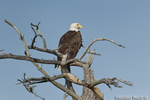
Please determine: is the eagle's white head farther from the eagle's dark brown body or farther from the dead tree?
the dead tree

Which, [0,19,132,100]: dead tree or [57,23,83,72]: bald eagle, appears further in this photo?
[57,23,83,72]: bald eagle

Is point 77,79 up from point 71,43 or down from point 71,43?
down

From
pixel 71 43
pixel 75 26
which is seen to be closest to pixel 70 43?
pixel 71 43

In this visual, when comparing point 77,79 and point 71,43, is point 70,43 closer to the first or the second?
point 71,43

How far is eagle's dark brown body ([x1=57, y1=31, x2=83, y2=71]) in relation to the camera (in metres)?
11.4

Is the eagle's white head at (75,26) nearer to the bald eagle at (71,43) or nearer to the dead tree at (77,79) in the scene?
the bald eagle at (71,43)

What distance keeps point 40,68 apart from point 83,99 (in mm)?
2303

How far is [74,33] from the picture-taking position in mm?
12055

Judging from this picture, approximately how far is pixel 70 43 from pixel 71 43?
1.9 inches

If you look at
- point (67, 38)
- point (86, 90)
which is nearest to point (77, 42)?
point (67, 38)

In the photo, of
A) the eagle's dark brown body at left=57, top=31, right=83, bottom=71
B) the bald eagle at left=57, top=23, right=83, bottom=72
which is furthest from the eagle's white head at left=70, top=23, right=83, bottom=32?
the eagle's dark brown body at left=57, top=31, right=83, bottom=71

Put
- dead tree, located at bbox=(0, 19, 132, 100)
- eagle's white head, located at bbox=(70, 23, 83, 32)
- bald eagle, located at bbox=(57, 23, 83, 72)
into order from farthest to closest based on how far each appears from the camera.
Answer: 1. eagle's white head, located at bbox=(70, 23, 83, 32)
2. bald eagle, located at bbox=(57, 23, 83, 72)
3. dead tree, located at bbox=(0, 19, 132, 100)

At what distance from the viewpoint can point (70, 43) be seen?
11.6 m

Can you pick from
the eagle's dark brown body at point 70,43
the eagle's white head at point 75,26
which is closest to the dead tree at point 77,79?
the eagle's dark brown body at point 70,43
